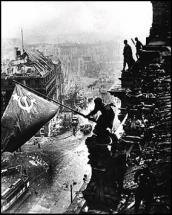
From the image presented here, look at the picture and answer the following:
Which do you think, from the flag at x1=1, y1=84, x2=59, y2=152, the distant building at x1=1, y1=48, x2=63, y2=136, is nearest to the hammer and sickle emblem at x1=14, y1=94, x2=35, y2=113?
the flag at x1=1, y1=84, x2=59, y2=152

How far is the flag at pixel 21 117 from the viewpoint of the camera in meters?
14.9

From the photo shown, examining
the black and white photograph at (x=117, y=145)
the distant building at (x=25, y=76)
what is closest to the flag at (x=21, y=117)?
the black and white photograph at (x=117, y=145)

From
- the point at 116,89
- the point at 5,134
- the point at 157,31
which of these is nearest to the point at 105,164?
the point at 5,134

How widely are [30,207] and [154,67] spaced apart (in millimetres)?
23273

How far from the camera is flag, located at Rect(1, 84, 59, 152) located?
14.9 m

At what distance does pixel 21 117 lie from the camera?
15562mm

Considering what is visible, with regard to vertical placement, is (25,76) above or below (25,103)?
above

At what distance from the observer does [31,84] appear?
242 ft

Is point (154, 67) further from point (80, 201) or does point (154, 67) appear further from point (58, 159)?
point (58, 159)

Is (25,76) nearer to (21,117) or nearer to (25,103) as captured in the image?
(25,103)

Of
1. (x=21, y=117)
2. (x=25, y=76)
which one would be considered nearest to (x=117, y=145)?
(x=21, y=117)

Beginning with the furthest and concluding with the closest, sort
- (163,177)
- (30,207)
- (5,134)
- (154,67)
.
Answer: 1. (30,207)
2. (154,67)
3. (5,134)
4. (163,177)

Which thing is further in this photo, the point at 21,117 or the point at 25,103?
the point at 25,103

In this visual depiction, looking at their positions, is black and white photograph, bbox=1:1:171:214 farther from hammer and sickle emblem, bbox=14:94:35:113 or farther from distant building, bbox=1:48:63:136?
distant building, bbox=1:48:63:136
